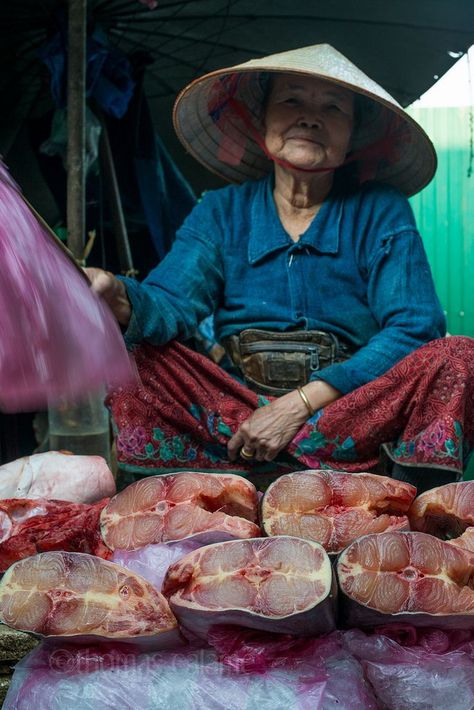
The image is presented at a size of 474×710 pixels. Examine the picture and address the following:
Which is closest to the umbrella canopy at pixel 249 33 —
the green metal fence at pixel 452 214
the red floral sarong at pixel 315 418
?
the green metal fence at pixel 452 214

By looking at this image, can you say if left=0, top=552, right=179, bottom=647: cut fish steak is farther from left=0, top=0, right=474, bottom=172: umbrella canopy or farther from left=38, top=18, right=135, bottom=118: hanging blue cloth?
left=38, top=18, right=135, bottom=118: hanging blue cloth

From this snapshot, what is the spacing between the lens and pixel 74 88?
3.47m

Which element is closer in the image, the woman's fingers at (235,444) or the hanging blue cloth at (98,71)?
the woman's fingers at (235,444)

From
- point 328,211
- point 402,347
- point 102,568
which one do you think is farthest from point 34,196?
point 102,568

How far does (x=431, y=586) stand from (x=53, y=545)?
740 mm

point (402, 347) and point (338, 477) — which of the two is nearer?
point (338, 477)

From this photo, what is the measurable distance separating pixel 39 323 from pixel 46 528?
0.69 m

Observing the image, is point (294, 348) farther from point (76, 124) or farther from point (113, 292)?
point (76, 124)

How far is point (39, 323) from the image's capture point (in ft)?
3.45

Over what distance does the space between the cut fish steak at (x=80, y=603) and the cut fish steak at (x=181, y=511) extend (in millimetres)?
207

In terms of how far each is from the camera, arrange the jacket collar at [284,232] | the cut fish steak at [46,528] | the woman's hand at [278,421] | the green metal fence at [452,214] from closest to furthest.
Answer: the cut fish steak at [46,528] → the woman's hand at [278,421] → the jacket collar at [284,232] → the green metal fence at [452,214]

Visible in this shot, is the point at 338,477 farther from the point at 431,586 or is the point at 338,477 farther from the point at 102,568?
the point at 102,568

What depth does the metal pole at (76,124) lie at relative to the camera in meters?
3.42

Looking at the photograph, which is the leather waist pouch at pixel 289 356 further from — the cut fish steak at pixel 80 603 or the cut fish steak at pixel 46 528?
the cut fish steak at pixel 80 603
